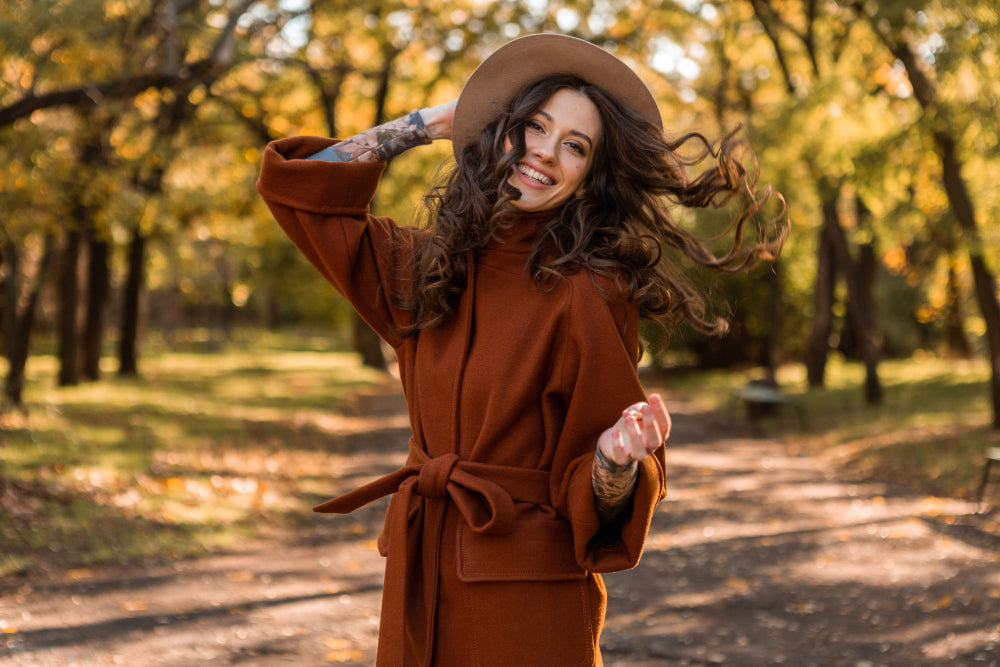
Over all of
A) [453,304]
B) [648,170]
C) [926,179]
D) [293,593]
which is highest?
[926,179]

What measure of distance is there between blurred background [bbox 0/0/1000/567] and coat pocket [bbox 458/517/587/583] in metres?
0.61

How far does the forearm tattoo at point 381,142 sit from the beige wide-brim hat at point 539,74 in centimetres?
16

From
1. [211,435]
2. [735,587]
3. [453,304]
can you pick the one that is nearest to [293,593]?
[735,587]

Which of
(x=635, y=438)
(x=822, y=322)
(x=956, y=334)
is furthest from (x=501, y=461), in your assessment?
(x=956, y=334)

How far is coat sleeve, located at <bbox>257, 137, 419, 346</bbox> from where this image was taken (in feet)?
7.50

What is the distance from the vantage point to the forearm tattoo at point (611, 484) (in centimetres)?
194

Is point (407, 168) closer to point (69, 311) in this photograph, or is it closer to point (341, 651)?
point (69, 311)

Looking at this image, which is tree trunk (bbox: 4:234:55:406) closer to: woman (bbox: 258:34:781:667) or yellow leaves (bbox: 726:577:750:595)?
yellow leaves (bbox: 726:577:750:595)

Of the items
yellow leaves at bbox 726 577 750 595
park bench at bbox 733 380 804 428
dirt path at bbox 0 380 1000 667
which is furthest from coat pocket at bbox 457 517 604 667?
park bench at bbox 733 380 804 428

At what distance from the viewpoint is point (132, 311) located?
18.3 m

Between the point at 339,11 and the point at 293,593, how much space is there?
1049 cm

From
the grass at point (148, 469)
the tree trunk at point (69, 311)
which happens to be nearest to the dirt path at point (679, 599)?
the grass at point (148, 469)

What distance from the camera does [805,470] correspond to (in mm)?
11477

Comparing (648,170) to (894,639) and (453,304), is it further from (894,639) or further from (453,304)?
(894,639)
